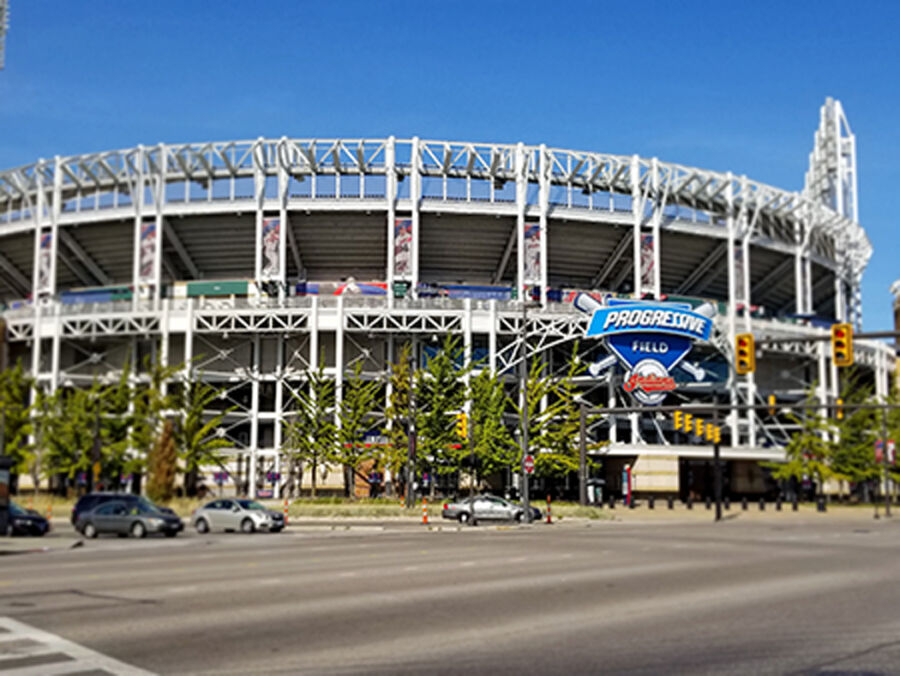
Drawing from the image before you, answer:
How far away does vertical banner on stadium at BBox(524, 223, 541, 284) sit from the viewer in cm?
6981

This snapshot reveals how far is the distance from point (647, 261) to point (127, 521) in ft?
154

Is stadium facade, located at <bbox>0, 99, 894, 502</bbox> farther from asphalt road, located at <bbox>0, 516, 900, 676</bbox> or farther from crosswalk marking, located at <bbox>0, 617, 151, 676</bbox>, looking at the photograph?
crosswalk marking, located at <bbox>0, 617, 151, 676</bbox>

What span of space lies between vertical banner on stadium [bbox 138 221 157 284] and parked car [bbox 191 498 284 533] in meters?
33.0

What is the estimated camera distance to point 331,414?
210 ft

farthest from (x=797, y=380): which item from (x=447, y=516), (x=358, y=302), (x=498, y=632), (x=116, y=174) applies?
(x=498, y=632)

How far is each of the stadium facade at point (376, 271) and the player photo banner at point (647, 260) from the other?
0.11 meters

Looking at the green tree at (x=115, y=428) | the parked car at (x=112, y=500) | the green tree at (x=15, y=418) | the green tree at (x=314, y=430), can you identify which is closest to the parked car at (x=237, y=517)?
the parked car at (x=112, y=500)

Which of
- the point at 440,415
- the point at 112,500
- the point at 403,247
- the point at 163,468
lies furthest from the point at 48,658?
the point at 403,247

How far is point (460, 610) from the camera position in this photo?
47.7ft

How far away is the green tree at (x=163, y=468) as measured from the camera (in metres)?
53.3

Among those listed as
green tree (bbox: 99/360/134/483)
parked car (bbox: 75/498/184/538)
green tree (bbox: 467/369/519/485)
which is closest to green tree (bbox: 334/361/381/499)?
green tree (bbox: 467/369/519/485)

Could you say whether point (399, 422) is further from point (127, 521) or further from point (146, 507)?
point (127, 521)

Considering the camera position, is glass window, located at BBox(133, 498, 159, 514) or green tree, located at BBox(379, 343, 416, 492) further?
green tree, located at BBox(379, 343, 416, 492)

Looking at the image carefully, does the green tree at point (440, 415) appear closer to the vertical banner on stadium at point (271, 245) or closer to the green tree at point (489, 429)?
the green tree at point (489, 429)
